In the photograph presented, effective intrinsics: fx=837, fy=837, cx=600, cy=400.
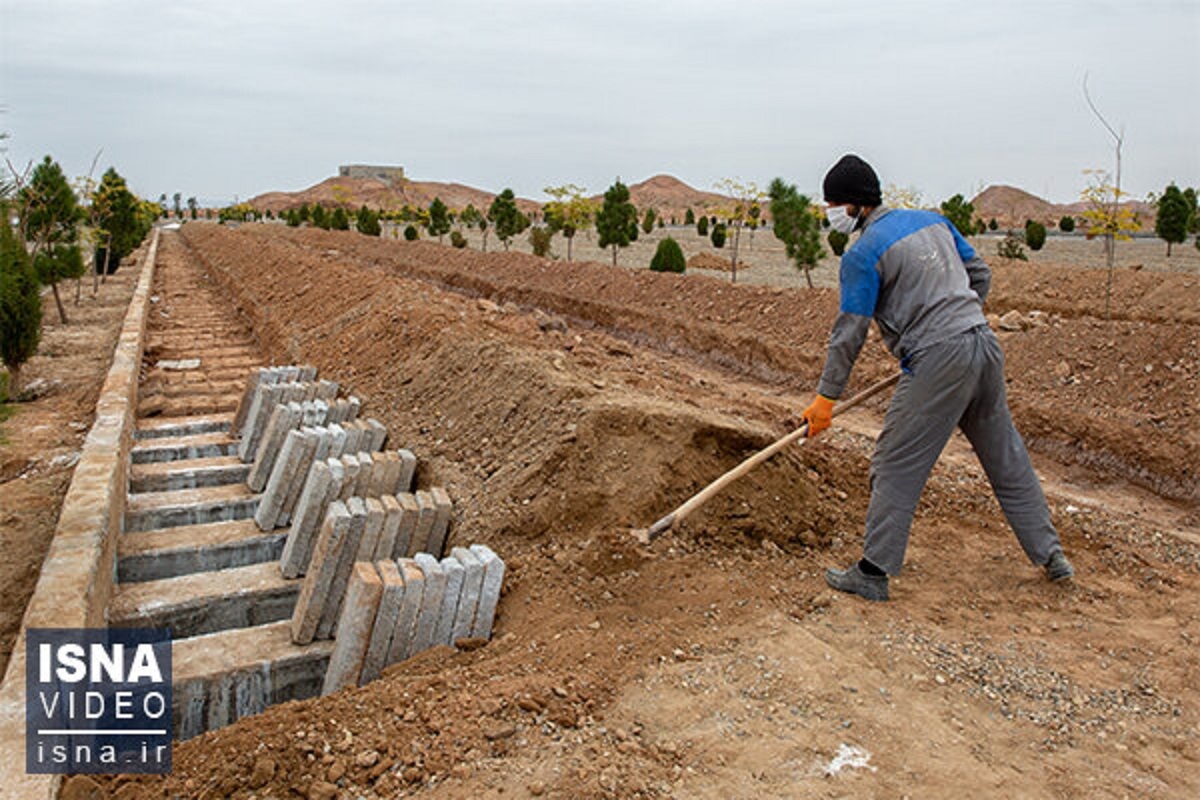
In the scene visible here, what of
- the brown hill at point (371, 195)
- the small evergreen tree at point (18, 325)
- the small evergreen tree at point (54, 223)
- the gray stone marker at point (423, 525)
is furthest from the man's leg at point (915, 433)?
the brown hill at point (371, 195)

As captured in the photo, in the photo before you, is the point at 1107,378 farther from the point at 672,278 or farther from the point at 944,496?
the point at 672,278

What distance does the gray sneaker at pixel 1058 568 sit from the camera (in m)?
3.71

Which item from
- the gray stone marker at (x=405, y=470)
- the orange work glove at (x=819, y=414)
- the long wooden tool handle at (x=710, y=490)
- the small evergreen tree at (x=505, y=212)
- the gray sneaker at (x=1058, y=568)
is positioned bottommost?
the gray sneaker at (x=1058, y=568)

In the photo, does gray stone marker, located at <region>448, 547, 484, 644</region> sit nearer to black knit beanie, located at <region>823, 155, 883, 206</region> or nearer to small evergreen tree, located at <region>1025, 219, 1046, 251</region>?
black knit beanie, located at <region>823, 155, 883, 206</region>

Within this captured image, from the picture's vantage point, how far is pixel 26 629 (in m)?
3.35

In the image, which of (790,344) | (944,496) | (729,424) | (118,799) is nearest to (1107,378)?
(790,344)

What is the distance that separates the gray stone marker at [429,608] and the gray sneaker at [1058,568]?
268 centimetres

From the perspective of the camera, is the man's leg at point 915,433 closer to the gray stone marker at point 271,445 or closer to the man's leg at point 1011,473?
the man's leg at point 1011,473

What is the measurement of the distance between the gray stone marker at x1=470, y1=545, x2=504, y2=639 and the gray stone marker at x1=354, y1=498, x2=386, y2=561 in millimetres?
784

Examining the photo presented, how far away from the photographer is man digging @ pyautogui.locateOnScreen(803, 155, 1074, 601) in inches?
137

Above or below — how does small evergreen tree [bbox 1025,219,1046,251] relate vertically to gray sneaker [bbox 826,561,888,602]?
above

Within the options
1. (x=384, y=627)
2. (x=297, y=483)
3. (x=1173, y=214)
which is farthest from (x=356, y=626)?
(x=1173, y=214)

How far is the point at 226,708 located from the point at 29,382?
7.02 m

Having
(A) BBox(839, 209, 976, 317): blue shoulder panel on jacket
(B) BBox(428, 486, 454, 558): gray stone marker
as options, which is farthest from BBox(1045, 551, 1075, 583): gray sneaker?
(B) BBox(428, 486, 454, 558): gray stone marker
